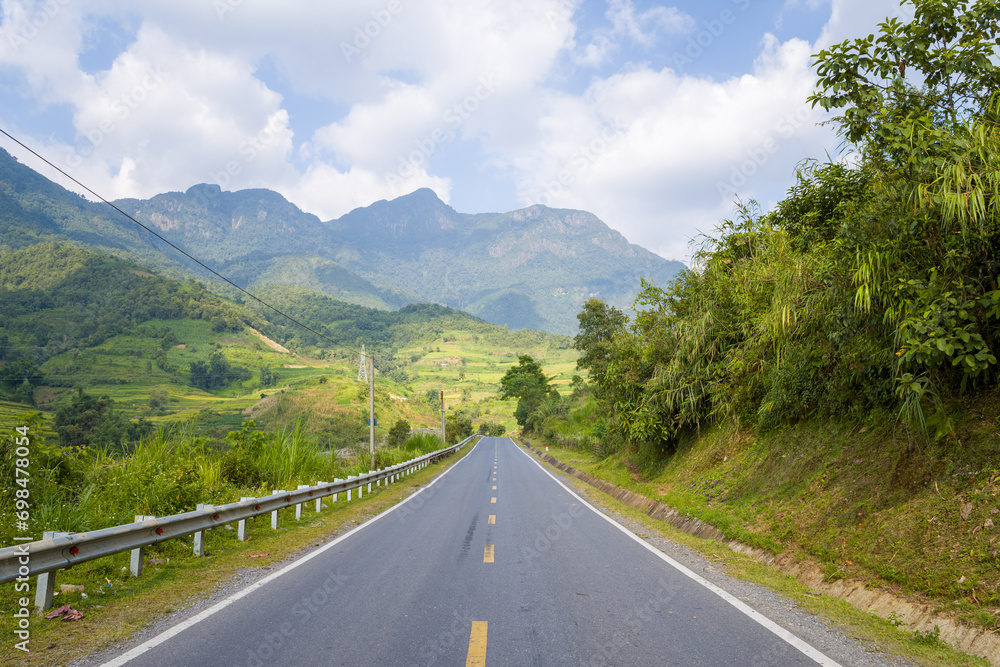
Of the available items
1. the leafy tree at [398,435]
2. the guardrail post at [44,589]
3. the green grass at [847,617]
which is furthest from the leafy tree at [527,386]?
the guardrail post at [44,589]

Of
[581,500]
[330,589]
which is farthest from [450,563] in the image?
[581,500]

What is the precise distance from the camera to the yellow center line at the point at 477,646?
153 inches

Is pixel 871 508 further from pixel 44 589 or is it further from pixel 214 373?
pixel 214 373

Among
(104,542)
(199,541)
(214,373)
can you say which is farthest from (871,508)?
(214,373)

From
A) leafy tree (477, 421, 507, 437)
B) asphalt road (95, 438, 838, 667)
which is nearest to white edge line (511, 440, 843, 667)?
asphalt road (95, 438, 838, 667)

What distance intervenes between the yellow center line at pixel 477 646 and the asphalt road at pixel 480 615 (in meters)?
0.02

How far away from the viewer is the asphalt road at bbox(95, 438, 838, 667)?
4062mm

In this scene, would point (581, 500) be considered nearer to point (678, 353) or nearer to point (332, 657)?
point (678, 353)

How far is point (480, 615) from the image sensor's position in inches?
199

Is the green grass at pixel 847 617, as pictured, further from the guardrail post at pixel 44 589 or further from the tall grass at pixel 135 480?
the tall grass at pixel 135 480

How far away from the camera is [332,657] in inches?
158

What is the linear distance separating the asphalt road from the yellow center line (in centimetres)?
2

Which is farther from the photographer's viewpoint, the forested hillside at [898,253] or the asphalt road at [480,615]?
the forested hillside at [898,253]

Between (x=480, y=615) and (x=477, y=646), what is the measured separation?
0.86 meters
